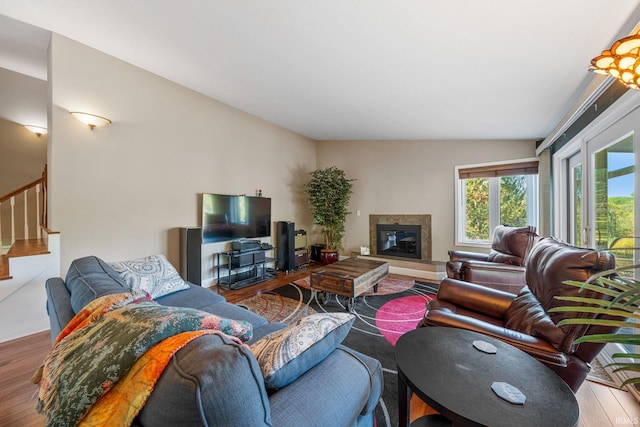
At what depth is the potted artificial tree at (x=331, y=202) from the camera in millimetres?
4961

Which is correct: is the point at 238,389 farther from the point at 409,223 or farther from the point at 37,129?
the point at 37,129

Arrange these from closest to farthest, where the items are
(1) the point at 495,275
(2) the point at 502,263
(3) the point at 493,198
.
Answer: (1) the point at 495,275, (2) the point at 502,263, (3) the point at 493,198

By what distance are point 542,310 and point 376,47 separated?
2185 mm

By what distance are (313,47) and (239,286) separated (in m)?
3.14

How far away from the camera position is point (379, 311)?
279cm

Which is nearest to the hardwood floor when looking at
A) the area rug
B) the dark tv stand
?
the area rug

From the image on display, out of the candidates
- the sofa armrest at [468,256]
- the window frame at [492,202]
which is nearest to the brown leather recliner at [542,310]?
the sofa armrest at [468,256]

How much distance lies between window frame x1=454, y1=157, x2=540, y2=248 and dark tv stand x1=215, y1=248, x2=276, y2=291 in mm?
3285

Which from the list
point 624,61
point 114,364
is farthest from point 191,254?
point 624,61

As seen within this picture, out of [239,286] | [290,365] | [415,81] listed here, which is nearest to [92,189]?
[239,286]

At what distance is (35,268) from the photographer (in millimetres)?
2277

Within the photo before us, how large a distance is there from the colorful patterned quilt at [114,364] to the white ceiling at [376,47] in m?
2.05

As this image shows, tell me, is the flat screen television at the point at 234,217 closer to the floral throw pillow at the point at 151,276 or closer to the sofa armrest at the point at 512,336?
the floral throw pillow at the point at 151,276

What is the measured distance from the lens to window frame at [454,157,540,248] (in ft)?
12.2
